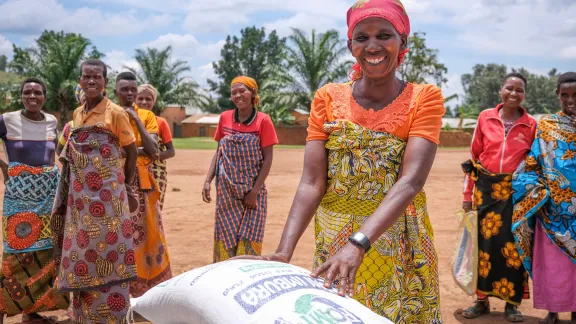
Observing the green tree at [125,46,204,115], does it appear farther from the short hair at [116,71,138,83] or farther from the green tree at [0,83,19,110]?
the short hair at [116,71,138,83]

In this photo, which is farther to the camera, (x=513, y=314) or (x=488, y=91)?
(x=488, y=91)

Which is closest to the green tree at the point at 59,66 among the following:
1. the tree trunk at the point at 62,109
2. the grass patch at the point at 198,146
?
the tree trunk at the point at 62,109

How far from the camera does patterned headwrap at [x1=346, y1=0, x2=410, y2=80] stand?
2.01 m

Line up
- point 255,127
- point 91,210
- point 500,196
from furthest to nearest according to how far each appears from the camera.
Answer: point 255,127 → point 500,196 → point 91,210

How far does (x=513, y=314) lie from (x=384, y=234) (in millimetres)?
3367

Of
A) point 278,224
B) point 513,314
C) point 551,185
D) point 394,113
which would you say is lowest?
point 278,224

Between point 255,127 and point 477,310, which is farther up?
point 255,127

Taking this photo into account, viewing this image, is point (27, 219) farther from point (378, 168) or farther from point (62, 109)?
point (62, 109)

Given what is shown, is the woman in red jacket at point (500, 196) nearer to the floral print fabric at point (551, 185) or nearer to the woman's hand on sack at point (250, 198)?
the floral print fabric at point (551, 185)

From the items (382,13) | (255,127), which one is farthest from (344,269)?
(255,127)

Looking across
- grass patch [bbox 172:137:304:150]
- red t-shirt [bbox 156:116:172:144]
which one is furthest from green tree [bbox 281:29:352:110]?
red t-shirt [bbox 156:116:172:144]

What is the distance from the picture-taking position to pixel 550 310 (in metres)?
4.62

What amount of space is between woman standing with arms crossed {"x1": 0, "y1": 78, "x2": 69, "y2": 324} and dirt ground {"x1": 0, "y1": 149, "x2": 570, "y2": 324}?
33 cm

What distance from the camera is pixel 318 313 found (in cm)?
156
